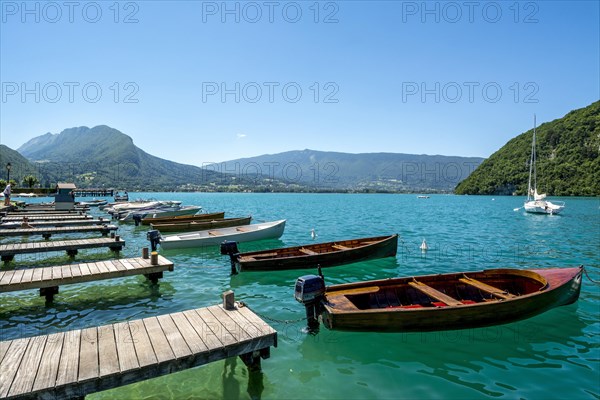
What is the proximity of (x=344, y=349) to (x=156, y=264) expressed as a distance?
8.59m

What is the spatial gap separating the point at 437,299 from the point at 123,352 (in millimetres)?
8642

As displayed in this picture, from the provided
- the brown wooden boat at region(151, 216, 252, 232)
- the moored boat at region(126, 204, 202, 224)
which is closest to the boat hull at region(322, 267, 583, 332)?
the brown wooden boat at region(151, 216, 252, 232)

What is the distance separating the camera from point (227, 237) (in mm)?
23734

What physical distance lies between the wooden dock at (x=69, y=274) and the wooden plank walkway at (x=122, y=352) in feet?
17.9

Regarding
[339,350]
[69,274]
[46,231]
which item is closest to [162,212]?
[46,231]

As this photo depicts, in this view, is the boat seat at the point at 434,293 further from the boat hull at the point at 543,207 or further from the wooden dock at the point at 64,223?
the boat hull at the point at 543,207

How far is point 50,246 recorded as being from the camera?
58.3ft

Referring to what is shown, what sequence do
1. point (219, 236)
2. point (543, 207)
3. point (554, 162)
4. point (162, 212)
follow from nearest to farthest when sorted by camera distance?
point (219, 236)
point (162, 212)
point (543, 207)
point (554, 162)

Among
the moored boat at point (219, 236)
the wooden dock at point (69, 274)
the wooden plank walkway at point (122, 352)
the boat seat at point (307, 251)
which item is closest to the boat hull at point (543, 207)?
the moored boat at point (219, 236)

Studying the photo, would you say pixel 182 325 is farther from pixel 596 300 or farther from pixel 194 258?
pixel 596 300

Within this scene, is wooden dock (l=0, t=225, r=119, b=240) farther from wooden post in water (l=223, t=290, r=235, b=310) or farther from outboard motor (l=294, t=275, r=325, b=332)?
outboard motor (l=294, t=275, r=325, b=332)

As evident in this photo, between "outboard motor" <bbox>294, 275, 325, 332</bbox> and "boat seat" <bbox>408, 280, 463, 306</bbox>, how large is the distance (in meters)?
3.81

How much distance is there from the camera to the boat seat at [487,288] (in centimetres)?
1058

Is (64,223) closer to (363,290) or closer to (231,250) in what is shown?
(231,250)
